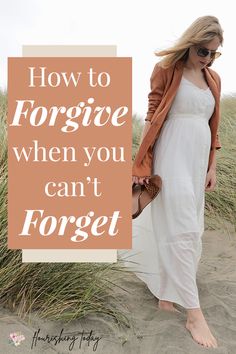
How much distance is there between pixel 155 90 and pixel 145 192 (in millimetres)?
652

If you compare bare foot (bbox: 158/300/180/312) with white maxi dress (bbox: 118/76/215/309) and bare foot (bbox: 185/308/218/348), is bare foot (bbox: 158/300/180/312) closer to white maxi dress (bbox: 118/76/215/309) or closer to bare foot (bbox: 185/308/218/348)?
white maxi dress (bbox: 118/76/215/309)

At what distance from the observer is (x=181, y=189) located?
Result: 3.33 metres

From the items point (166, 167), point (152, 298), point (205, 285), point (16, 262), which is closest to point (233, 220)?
point (205, 285)

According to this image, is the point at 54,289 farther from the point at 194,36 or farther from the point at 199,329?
the point at 194,36

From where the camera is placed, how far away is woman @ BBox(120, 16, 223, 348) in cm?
332

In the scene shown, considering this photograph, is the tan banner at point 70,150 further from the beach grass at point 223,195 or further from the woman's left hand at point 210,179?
the beach grass at point 223,195

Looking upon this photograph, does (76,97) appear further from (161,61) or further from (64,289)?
(64,289)

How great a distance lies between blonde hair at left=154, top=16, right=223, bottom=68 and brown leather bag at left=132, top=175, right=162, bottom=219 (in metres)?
0.73

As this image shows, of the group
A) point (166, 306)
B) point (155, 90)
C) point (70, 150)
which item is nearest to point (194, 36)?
point (155, 90)

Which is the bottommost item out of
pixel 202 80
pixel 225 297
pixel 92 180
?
pixel 225 297

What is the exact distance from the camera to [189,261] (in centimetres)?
334

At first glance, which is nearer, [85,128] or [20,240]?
[20,240]

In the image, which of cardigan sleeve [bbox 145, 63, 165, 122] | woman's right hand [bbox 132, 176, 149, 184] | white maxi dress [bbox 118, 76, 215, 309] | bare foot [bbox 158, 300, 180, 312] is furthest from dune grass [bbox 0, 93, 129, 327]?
cardigan sleeve [bbox 145, 63, 165, 122]

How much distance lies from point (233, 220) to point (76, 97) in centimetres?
243
